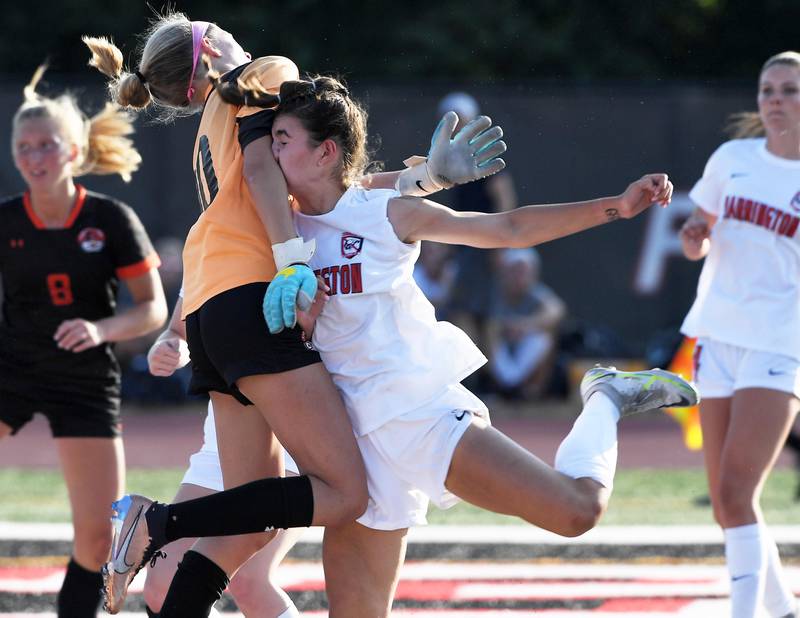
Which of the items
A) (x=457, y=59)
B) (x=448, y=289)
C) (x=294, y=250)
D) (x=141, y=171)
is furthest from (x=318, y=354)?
(x=457, y=59)

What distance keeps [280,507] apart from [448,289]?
8.42m

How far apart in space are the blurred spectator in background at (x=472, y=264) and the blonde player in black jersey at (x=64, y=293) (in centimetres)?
690

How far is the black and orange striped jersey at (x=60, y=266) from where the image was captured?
16.5 ft

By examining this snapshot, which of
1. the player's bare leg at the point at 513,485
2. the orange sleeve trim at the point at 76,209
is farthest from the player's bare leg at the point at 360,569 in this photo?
the orange sleeve trim at the point at 76,209

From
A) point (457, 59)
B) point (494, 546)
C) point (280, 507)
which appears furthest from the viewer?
point (457, 59)

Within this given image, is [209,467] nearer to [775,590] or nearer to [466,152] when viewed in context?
[466,152]

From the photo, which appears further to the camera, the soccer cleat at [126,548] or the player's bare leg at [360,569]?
the player's bare leg at [360,569]

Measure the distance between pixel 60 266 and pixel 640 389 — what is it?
2.28m

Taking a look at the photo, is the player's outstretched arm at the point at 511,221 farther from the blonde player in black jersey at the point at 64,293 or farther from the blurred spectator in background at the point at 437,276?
the blurred spectator in background at the point at 437,276

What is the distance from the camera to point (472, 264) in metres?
12.2

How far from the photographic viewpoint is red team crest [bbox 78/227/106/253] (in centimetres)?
501

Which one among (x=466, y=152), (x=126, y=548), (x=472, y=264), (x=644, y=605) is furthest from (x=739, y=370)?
(x=472, y=264)

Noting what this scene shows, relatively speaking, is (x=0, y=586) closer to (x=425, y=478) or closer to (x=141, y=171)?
(x=425, y=478)

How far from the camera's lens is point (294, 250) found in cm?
356
